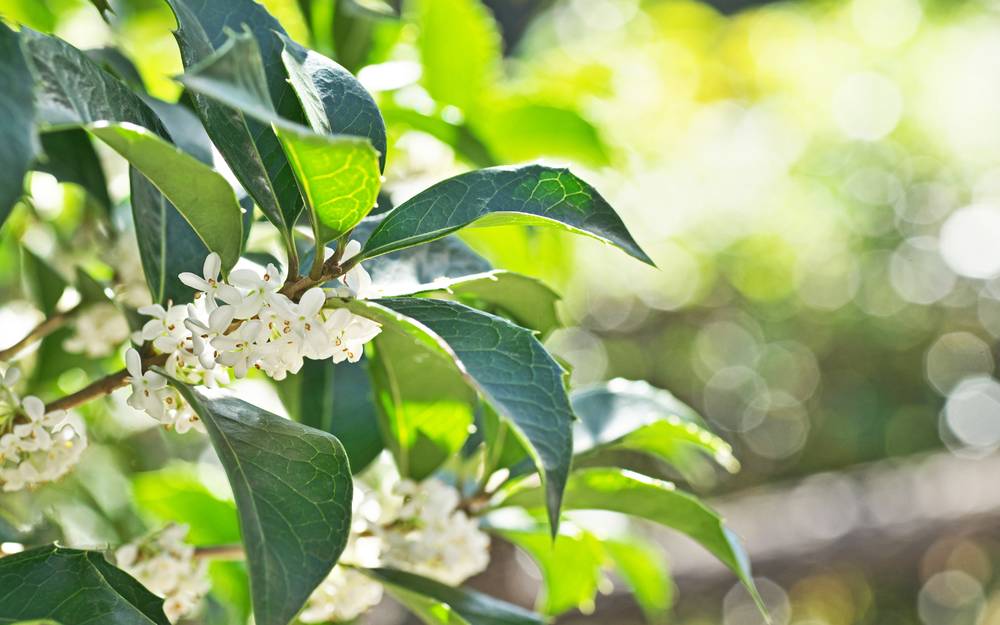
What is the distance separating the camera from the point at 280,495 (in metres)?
0.29

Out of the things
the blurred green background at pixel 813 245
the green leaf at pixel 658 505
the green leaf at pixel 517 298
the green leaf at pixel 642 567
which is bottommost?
the blurred green background at pixel 813 245

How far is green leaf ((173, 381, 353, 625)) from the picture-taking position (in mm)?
259

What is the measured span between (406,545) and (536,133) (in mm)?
458

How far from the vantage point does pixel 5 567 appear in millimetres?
314

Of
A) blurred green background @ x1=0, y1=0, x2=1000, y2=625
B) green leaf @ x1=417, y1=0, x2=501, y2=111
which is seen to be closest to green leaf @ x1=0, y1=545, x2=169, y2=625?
green leaf @ x1=417, y1=0, x2=501, y2=111

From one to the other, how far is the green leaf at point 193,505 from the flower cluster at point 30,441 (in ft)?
0.93

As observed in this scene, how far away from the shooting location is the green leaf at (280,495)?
0.85 ft

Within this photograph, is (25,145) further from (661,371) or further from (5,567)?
(661,371)

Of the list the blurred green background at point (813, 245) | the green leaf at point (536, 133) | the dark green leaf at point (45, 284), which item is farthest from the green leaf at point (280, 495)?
the blurred green background at point (813, 245)

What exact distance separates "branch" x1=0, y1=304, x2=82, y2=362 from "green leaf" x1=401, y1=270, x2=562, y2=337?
11.0 inches

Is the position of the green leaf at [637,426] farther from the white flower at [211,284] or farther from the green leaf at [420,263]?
the white flower at [211,284]

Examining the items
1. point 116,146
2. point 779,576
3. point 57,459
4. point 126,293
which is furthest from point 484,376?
point 779,576

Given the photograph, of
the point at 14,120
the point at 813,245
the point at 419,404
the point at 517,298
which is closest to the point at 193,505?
the point at 419,404

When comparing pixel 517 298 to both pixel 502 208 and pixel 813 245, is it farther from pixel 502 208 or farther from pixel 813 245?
pixel 813 245
